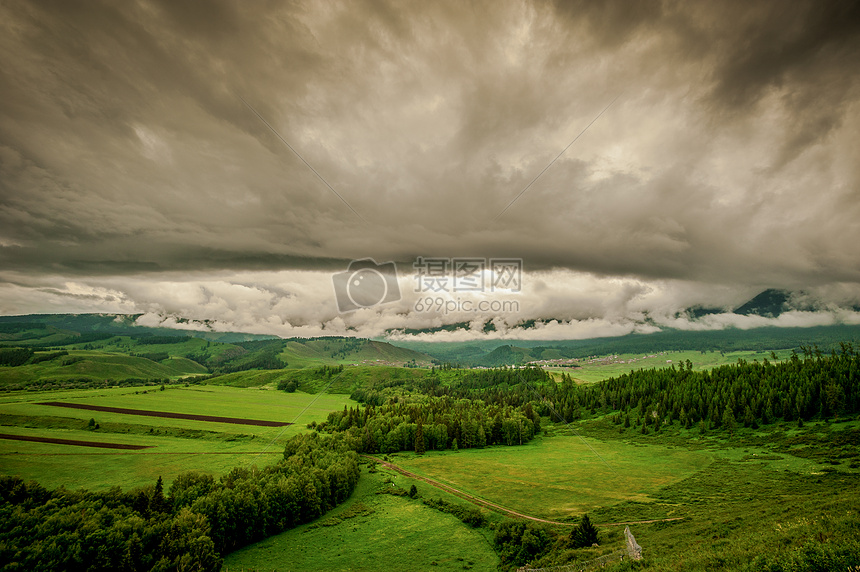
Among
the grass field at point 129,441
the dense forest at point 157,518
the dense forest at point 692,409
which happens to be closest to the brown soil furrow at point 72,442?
the grass field at point 129,441

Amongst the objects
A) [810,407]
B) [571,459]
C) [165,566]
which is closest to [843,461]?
[810,407]

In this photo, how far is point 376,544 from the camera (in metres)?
52.0

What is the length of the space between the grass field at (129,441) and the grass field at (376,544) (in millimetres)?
36497

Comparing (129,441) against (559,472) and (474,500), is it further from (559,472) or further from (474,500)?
(559,472)

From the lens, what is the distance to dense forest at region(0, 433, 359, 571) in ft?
118

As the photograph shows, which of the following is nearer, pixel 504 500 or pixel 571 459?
pixel 504 500

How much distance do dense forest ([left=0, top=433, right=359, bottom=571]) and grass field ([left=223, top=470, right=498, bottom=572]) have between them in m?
3.77

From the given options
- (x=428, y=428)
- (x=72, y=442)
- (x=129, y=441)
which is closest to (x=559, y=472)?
(x=428, y=428)

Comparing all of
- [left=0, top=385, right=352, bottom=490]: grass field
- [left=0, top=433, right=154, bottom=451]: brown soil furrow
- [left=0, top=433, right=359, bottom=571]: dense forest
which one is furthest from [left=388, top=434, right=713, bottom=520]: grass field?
[left=0, top=433, right=154, bottom=451]: brown soil furrow

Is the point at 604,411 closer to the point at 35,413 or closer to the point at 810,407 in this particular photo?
the point at 810,407

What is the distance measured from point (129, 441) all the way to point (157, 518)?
265 ft

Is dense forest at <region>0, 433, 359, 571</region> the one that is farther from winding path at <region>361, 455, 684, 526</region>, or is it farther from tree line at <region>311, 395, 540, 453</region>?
tree line at <region>311, 395, 540, 453</region>

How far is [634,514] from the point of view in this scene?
181 feet

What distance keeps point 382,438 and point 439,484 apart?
39375 mm
